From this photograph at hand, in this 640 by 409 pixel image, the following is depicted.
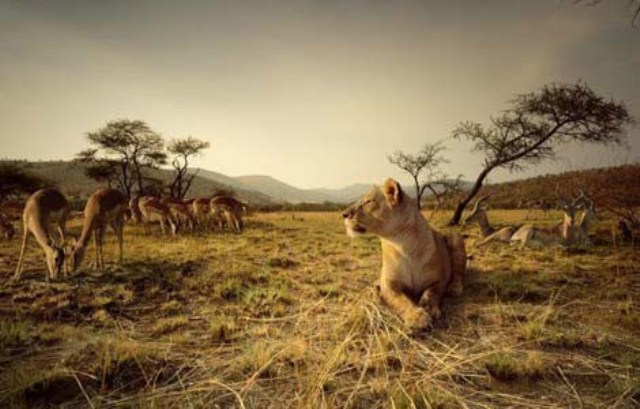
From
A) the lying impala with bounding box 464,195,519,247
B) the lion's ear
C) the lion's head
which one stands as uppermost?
the lion's ear

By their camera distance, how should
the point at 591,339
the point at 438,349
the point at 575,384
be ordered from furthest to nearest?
the point at 591,339, the point at 438,349, the point at 575,384

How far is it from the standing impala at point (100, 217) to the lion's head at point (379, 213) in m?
6.96

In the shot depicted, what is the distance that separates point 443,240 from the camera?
5.59 meters

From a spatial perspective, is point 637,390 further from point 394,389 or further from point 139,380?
point 139,380

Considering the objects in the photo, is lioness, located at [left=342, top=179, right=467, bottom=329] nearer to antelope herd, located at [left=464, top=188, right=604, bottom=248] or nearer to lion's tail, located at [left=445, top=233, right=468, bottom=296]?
lion's tail, located at [left=445, top=233, right=468, bottom=296]

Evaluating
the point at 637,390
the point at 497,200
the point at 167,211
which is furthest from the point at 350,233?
the point at 497,200

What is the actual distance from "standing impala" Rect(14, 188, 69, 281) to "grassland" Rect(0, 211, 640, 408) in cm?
44

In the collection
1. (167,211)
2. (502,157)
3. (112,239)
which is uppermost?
(502,157)

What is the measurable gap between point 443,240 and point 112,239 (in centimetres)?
1358

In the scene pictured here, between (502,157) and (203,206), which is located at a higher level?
(502,157)

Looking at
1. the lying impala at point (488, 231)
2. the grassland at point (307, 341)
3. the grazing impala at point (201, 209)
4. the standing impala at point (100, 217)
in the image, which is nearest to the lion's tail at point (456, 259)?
the grassland at point (307, 341)

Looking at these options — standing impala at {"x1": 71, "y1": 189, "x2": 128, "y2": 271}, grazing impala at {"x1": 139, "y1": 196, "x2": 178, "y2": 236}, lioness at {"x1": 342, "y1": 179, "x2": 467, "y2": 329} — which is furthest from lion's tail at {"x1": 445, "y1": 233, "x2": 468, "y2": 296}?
grazing impala at {"x1": 139, "y1": 196, "x2": 178, "y2": 236}

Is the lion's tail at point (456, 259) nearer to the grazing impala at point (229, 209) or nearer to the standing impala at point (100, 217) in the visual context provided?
the standing impala at point (100, 217)

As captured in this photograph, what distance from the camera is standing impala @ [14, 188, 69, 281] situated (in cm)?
704
